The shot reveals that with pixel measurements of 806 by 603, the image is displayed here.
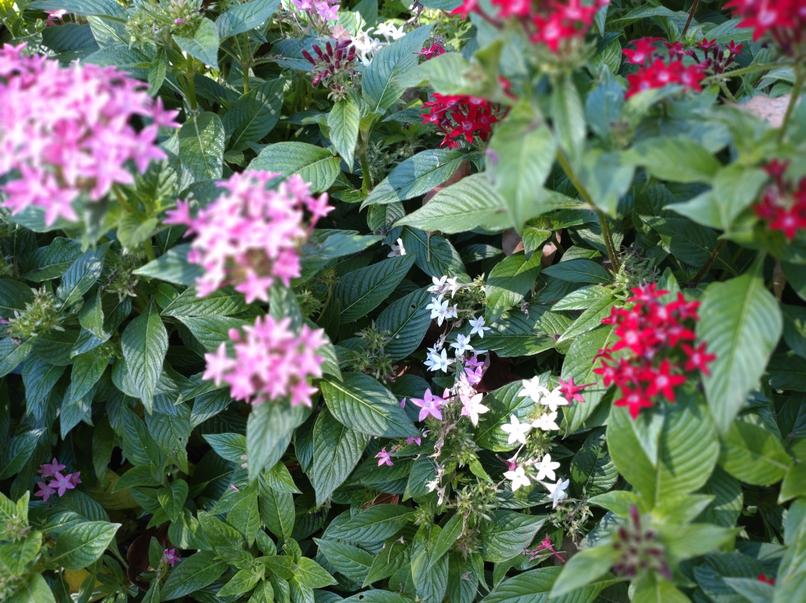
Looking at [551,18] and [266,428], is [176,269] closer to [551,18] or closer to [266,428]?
[266,428]

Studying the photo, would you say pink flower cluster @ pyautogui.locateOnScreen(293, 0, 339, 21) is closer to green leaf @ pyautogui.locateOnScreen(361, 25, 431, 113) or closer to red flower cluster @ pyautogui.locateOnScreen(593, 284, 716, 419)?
green leaf @ pyautogui.locateOnScreen(361, 25, 431, 113)

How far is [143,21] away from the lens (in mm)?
1870

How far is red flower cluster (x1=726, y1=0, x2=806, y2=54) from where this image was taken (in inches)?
45.3

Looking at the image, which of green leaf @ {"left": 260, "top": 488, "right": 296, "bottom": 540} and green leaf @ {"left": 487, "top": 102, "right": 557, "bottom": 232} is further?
Result: green leaf @ {"left": 260, "top": 488, "right": 296, "bottom": 540}

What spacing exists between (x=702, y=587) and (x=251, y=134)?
1.71 metres

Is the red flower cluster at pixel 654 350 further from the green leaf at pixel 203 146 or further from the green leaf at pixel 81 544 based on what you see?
the green leaf at pixel 81 544

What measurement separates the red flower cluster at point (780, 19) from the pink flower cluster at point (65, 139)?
3.32 feet

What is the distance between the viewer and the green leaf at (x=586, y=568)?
52.4 inches

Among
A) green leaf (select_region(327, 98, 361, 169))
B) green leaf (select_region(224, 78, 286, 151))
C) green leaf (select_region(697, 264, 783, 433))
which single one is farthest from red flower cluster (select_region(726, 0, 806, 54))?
green leaf (select_region(224, 78, 286, 151))

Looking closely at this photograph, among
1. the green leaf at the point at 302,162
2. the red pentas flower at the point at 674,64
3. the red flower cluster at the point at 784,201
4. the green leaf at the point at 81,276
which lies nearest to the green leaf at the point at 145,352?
the green leaf at the point at 81,276

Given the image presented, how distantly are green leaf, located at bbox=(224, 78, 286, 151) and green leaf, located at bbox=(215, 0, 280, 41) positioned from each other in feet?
0.89

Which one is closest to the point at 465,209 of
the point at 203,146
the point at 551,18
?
the point at 551,18

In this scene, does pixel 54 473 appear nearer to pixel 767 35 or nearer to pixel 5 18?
pixel 5 18

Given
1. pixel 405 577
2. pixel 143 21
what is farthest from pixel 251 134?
pixel 405 577
